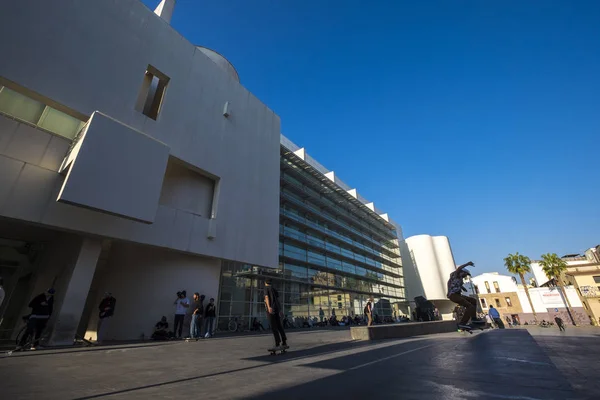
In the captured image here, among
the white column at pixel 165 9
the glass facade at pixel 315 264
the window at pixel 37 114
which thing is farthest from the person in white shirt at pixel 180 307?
the white column at pixel 165 9

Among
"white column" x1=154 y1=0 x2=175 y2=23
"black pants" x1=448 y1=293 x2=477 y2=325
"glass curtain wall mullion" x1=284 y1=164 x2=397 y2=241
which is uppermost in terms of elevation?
"white column" x1=154 y1=0 x2=175 y2=23

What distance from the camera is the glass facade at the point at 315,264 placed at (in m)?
19.4

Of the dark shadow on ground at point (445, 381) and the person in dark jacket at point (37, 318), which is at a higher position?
the person in dark jacket at point (37, 318)

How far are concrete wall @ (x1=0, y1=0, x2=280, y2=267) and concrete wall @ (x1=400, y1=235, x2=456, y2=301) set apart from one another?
40386 millimetres

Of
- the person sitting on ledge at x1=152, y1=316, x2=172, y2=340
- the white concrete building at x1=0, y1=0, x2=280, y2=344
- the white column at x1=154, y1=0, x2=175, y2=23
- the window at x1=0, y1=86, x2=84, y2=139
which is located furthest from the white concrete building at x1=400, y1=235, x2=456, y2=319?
the window at x1=0, y1=86, x2=84, y2=139

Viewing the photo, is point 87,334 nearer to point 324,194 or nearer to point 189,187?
point 189,187

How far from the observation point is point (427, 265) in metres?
48.5

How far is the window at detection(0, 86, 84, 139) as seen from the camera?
916 centimetres

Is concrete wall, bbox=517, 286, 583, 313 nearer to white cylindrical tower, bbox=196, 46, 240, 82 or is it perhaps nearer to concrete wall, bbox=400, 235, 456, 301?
concrete wall, bbox=400, 235, 456, 301

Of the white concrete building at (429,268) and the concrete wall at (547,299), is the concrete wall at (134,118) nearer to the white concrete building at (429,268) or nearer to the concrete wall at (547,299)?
the white concrete building at (429,268)

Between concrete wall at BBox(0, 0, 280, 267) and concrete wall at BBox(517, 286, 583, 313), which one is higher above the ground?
concrete wall at BBox(0, 0, 280, 267)

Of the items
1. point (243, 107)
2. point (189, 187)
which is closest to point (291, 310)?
point (189, 187)

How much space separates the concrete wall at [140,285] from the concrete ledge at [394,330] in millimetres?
8193

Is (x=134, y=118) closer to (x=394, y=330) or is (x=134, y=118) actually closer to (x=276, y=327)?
(x=276, y=327)
